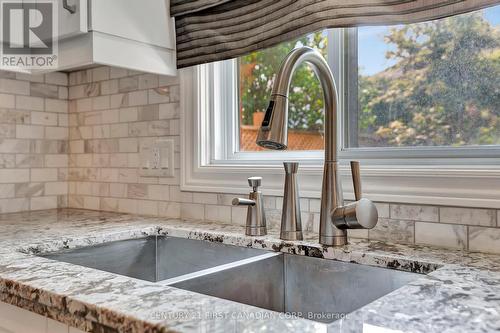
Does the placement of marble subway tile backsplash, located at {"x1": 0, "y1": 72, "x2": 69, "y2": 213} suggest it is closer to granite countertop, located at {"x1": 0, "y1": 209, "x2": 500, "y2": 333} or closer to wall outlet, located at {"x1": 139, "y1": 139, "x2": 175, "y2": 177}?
wall outlet, located at {"x1": 139, "y1": 139, "x2": 175, "y2": 177}

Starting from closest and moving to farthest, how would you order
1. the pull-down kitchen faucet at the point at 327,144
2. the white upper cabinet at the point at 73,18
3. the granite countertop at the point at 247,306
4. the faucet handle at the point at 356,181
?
the granite countertop at the point at 247,306
the pull-down kitchen faucet at the point at 327,144
the faucet handle at the point at 356,181
the white upper cabinet at the point at 73,18

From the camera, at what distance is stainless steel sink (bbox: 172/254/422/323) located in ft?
3.11

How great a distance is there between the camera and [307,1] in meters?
1.17

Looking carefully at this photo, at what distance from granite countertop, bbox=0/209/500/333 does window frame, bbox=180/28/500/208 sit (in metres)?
0.14

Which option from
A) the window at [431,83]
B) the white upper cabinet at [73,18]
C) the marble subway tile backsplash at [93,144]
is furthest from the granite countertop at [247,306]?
the white upper cabinet at [73,18]

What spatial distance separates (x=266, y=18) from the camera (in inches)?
50.3

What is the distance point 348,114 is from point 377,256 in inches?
19.0

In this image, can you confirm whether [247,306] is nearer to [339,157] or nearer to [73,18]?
[339,157]

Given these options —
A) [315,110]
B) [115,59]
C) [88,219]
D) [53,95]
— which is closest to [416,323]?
[315,110]

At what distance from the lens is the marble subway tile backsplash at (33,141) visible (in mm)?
1843

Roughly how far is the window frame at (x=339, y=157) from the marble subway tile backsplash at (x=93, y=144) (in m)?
0.07

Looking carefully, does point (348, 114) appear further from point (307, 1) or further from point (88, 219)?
point (88, 219)

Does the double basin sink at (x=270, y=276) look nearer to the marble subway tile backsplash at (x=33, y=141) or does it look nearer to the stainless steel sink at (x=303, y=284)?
the stainless steel sink at (x=303, y=284)

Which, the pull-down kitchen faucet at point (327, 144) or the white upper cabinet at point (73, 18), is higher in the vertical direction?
the white upper cabinet at point (73, 18)
